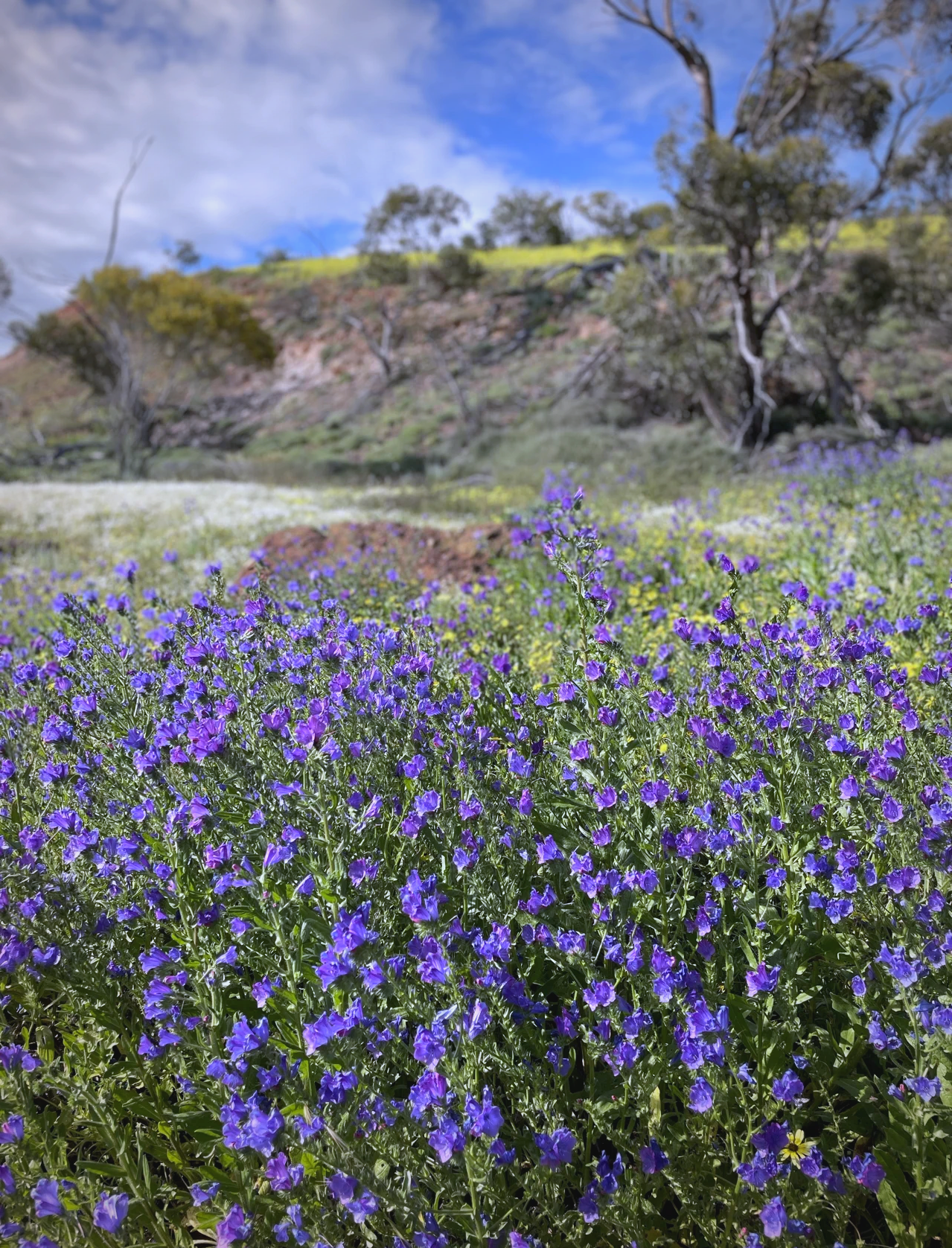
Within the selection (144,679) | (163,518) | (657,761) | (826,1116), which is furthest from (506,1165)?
(163,518)

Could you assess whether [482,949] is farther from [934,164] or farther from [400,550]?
[934,164]

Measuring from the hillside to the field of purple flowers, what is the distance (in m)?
10.6

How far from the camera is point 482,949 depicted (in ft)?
5.68

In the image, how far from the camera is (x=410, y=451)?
2338 cm

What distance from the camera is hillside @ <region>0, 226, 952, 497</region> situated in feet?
55.7

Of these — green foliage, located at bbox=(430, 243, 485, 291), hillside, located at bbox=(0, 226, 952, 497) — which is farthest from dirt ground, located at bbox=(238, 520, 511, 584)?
green foliage, located at bbox=(430, 243, 485, 291)

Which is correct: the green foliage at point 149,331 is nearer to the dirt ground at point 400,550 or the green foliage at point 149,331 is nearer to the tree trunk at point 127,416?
the tree trunk at point 127,416

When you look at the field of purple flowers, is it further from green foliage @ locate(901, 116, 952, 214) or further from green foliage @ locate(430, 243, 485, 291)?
green foliage @ locate(430, 243, 485, 291)

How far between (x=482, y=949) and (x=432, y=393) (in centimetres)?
3029

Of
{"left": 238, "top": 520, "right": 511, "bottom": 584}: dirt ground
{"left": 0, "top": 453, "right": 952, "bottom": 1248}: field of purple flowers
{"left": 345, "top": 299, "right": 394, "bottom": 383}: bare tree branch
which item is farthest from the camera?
{"left": 345, "top": 299, "right": 394, "bottom": 383}: bare tree branch

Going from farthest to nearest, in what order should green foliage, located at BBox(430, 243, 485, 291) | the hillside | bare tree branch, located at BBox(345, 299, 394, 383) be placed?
1. green foliage, located at BBox(430, 243, 485, 291)
2. bare tree branch, located at BBox(345, 299, 394, 383)
3. the hillside

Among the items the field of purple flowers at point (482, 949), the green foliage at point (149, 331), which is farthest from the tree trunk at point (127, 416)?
the field of purple flowers at point (482, 949)

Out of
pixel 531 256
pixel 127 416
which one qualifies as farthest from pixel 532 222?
pixel 127 416

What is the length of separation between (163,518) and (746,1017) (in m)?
12.7
